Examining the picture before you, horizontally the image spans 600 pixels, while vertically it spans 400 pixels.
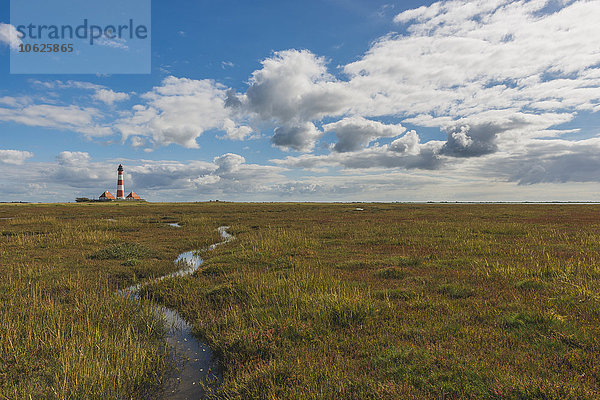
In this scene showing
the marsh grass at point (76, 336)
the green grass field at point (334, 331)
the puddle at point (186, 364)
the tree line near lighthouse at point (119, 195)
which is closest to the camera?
the green grass field at point (334, 331)

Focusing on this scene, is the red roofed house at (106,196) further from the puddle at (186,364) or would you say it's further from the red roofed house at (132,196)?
the puddle at (186,364)

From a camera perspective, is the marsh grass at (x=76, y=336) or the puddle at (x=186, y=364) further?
the puddle at (x=186, y=364)

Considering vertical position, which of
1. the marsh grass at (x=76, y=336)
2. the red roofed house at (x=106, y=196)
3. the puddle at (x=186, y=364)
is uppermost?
the red roofed house at (x=106, y=196)

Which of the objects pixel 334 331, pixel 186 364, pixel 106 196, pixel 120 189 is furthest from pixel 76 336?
pixel 106 196

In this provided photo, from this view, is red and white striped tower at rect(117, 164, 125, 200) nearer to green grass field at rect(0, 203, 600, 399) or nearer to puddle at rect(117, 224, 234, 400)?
green grass field at rect(0, 203, 600, 399)

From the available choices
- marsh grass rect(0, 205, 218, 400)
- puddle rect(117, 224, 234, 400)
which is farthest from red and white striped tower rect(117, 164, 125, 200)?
puddle rect(117, 224, 234, 400)

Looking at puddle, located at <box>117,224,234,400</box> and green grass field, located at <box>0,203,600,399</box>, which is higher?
green grass field, located at <box>0,203,600,399</box>

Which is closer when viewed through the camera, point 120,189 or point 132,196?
point 120,189

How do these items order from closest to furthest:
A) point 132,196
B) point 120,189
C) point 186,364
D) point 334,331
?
point 186,364 → point 334,331 → point 120,189 → point 132,196

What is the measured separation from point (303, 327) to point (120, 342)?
4494mm

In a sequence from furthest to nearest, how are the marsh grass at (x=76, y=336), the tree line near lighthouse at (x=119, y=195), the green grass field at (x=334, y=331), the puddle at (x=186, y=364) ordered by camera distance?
the tree line near lighthouse at (x=119, y=195) → the puddle at (x=186, y=364) → the marsh grass at (x=76, y=336) → the green grass field at (x=334, y=331)

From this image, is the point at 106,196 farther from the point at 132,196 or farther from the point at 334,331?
the point at 334,331

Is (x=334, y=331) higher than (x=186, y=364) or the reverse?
higher

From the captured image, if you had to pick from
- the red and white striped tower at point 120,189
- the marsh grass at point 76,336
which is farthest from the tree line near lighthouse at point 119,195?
the marsh grass at point 76,336
